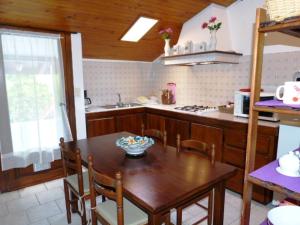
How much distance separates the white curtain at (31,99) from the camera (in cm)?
264

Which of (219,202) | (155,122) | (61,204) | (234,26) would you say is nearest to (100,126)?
(155,122)

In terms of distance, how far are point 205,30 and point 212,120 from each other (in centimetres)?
130

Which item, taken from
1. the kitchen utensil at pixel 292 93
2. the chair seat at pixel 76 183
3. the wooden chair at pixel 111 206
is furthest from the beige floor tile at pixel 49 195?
the kitchen utensil at pixel 292 93

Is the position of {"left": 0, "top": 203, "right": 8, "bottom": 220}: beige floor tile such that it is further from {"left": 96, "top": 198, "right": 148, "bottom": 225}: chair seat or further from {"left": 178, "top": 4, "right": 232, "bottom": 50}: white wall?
{"left": 178, "top": 4, "right": 232, "bottom": 50}: white wall

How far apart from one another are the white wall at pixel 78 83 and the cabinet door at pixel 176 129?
1266 mm

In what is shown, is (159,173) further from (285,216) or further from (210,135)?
(210,135)

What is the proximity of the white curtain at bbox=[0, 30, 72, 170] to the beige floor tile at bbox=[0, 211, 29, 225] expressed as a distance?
637 millimetres

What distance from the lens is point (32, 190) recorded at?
2.85 metres

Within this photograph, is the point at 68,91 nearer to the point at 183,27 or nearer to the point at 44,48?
the point at 44,48

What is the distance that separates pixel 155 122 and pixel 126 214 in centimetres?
226

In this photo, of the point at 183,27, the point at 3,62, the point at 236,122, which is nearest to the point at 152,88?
the point at 183,27

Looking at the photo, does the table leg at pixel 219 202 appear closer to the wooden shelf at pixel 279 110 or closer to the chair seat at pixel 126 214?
the chair seat at pixel 126 214

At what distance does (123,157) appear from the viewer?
1.84 metres

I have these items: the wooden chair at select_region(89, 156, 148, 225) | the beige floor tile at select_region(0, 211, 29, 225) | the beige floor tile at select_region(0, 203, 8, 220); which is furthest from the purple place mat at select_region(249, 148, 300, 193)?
the beige floor tile at select_region(0, 203, 8, 220)
